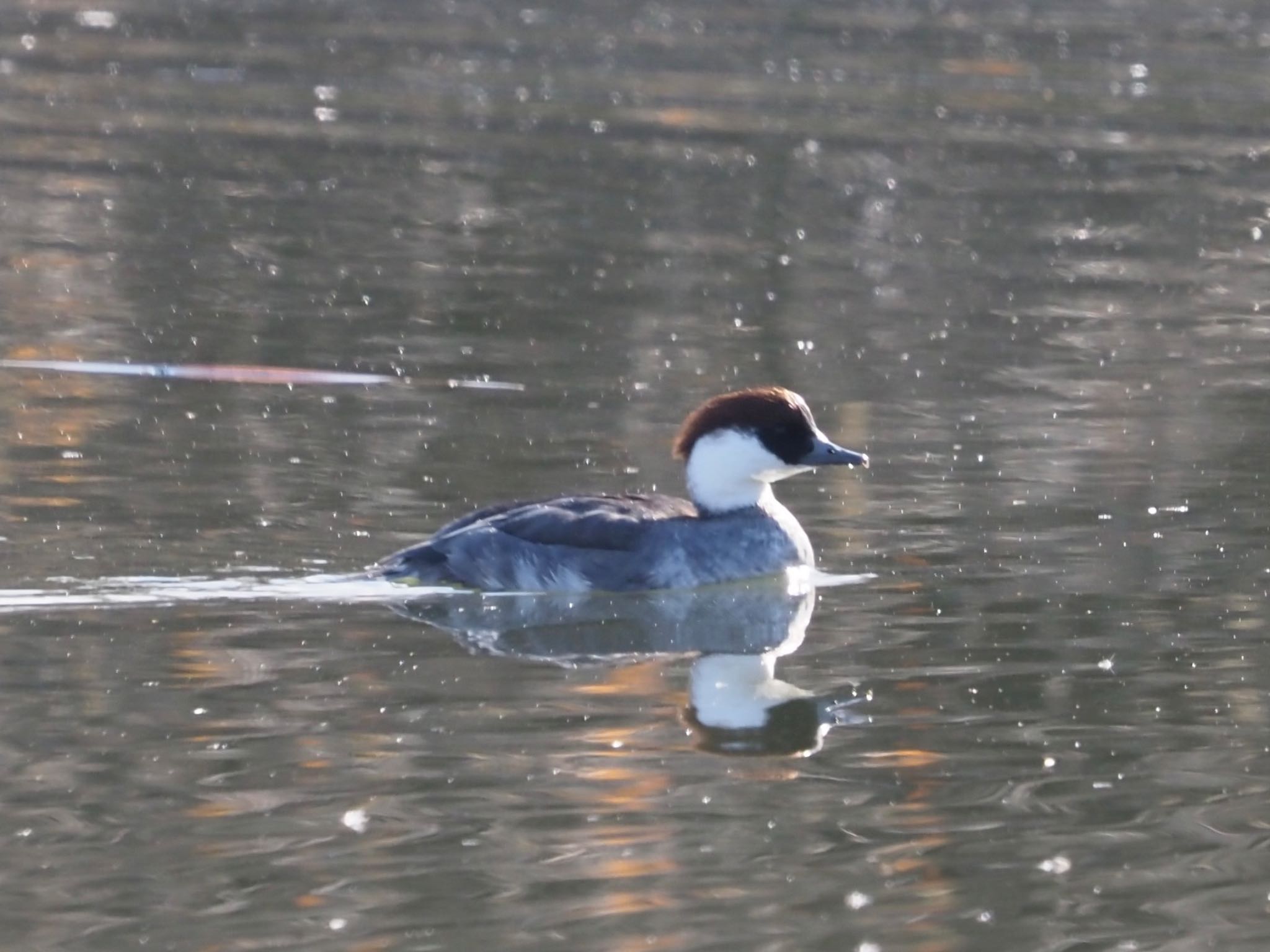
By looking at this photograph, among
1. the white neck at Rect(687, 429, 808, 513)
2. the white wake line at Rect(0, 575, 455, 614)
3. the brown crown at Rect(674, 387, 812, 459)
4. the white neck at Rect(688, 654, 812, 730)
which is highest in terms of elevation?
the brown crown at Rect(674, 387, 812, 459)

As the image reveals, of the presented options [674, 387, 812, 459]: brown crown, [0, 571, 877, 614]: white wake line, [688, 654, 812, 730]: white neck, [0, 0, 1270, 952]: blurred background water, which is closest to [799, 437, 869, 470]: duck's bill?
[674, 387, 812, 459]: brown crown

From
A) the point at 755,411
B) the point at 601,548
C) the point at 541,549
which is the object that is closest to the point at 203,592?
the point at 541,549

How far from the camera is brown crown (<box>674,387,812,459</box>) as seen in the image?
431 inches

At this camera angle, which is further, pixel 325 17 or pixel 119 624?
pixel 325 17

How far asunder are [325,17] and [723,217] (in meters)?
14.0

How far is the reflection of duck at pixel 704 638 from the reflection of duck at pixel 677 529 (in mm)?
98

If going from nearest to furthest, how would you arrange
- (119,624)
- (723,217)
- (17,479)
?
(119,624) → (17,479) → (723,217)

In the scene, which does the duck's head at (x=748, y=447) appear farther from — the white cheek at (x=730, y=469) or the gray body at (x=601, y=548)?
the gray body at (x=601, y=548)

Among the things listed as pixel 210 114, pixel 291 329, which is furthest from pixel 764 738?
pixel 210 114

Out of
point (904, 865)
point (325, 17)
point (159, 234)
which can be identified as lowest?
point (904, 865)

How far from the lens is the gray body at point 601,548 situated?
33.8 feet

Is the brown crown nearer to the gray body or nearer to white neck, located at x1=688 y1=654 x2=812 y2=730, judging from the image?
the gray body

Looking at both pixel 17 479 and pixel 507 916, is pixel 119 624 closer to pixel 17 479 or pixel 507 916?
pixel 17 479

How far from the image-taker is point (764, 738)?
848cm
